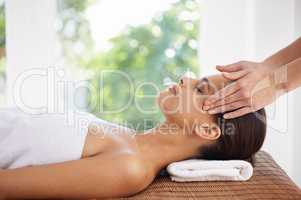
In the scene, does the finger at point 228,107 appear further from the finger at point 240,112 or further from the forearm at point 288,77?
the forearm at point 288,77

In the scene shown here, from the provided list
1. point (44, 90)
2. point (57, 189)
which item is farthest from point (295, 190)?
point (44, 90)

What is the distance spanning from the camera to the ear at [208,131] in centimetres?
183

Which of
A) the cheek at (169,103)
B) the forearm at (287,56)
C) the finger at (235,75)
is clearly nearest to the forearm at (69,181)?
the cheek at (169,103)

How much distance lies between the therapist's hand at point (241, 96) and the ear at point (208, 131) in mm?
63

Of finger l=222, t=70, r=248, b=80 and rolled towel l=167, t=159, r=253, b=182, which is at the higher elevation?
finger l=222, t=70, r=248, b=80

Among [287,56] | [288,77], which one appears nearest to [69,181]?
[288,77]

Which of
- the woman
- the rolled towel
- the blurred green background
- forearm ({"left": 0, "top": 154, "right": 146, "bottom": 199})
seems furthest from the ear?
the blurred green background

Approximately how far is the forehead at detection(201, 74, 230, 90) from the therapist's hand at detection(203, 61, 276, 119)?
0.9 inches

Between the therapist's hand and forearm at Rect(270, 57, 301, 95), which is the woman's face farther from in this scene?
forearm at Rect(270, 57, 301, 95)

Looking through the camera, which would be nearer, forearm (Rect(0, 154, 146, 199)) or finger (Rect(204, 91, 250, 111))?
forearm (Rect(0, 154, 146, 199))

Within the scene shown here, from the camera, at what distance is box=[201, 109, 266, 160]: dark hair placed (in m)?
1.80

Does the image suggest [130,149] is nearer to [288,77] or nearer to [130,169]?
[130,169]

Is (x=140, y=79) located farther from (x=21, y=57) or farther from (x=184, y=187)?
(x=184, y=187)

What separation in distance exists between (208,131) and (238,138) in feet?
0.41
